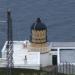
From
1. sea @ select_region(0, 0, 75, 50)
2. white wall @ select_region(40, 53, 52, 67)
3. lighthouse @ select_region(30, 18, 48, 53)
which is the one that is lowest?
white wall @ select_region(40, 53, 52, 67)

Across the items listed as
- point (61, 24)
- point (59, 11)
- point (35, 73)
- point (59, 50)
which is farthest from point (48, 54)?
point (59, 11)

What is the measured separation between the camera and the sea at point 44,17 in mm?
45688

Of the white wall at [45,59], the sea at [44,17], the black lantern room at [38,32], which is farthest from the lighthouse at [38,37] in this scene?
the sea at [44,17]

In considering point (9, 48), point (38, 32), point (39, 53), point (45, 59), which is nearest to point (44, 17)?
point (45, 59)

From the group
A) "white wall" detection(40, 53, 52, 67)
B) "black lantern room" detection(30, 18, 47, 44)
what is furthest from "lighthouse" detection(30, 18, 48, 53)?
"white wall" detection(40, 53, 52, 67)

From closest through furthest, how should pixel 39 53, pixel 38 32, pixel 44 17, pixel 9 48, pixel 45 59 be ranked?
pixel 9 48
pixel 39 53
pixel 38 32
pixel 45 59
pixel 44 17

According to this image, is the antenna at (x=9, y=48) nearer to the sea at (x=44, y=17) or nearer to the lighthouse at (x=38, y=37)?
the lighthouse at (x=38, y=37)

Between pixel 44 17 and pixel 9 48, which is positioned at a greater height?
pixel 44 17

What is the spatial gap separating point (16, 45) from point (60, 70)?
3.86m

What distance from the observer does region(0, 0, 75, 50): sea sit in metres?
45.7

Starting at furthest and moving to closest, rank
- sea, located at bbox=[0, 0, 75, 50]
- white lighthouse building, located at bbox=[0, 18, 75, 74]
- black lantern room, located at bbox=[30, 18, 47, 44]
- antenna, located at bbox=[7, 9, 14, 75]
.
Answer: sea, located at bbox=[0, 0, 75, 50], black lantern room, located at bbox=[30, 18, 47, 44], white lighthouse building, located at bbox=[0, 18, 75, 74], antenna, located at bbox=[7, 9, 14, 75]

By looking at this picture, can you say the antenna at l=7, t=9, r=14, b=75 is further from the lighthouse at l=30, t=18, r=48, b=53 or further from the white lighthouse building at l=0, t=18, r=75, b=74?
the lighthouse at l=30, t=18, r=48, b=53

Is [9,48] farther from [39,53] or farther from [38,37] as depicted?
[38,37]

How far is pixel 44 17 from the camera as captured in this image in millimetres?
52312
